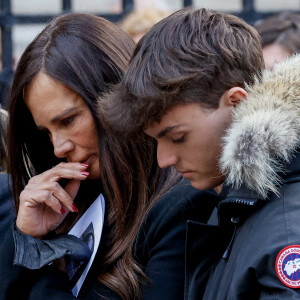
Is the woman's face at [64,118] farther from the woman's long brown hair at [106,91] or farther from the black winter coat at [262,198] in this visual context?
the black winter coat at [262,198]

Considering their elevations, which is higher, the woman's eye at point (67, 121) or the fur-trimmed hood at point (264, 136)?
the fur-trimmed hood at point (264, 136)

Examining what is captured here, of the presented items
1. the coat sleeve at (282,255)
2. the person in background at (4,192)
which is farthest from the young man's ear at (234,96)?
the person in background at (4,192)

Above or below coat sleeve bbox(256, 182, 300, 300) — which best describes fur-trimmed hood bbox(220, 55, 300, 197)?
above

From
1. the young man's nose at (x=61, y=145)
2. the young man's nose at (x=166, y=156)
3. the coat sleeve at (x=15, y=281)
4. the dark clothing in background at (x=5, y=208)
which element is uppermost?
the young man's nose at (x=166, y=156)

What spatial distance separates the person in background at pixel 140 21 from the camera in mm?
4387

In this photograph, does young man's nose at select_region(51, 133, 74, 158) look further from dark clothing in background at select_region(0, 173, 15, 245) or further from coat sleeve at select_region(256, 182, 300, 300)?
coat sleeve at select_region(256, 182, 300, 300)

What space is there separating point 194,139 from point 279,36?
2.34 meters

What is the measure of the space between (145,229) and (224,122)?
53cm

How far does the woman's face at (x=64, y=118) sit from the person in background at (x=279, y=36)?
1777 mm

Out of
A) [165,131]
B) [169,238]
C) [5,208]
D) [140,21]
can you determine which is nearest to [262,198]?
[165,131]

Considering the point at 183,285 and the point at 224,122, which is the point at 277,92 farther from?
the point at 183,285

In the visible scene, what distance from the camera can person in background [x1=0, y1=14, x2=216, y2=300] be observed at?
228 cm

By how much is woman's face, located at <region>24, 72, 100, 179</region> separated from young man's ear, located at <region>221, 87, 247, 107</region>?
2.01 feet

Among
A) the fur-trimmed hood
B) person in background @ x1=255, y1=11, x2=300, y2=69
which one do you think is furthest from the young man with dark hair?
person in background @ x1=255, y1=11, x2=300, y2=69
